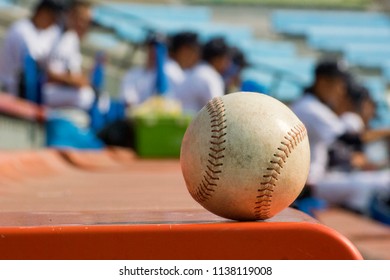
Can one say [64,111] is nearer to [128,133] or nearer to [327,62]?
[128,133]

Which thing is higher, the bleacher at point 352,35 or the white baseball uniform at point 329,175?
the white baseball uniform at point 329,175

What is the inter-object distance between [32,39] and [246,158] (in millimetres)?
4410

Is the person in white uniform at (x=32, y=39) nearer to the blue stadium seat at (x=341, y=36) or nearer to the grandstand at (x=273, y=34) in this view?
the grandstand at (x=273, y=34)

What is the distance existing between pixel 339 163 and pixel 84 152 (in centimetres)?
180

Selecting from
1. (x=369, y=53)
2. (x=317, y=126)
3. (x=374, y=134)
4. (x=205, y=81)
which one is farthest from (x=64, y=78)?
(x=369, y=53)

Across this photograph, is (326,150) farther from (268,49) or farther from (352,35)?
(352,35)

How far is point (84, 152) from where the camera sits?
5426 millimetres

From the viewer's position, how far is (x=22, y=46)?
5.40 metres

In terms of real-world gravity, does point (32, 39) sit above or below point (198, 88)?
above

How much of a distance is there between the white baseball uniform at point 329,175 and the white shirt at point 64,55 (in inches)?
73.7

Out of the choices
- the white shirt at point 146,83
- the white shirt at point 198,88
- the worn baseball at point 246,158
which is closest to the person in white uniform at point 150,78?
the white shirt at point 146,83

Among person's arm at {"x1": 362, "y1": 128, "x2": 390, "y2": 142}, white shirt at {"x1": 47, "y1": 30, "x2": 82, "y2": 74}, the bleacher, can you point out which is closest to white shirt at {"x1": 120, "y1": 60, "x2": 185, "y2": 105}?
white shirt at {"x1": 47, "y1": 30, "x2": 82, "y2": 74}

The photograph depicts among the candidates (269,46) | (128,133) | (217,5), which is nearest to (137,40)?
(217,5)

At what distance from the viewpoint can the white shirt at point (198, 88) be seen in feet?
19.6
